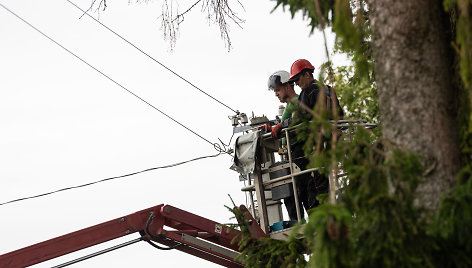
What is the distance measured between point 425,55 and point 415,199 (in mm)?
829

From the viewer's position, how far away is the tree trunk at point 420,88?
4.04m

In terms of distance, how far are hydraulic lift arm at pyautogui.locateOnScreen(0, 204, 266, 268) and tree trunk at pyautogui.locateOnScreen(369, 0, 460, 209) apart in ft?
11.9

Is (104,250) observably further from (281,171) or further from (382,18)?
(382,18)

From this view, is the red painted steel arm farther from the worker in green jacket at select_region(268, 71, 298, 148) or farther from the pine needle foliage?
the pine needle foliage

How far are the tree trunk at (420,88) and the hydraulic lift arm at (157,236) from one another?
363cm

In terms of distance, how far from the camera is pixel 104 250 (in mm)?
7852

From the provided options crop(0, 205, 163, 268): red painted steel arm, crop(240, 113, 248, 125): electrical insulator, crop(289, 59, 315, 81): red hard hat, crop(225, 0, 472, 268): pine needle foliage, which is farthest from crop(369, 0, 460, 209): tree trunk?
crop(240, 113, 248, 125): electrical insulator

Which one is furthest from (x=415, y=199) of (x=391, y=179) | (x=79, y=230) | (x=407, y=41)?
(x=79, y=230)

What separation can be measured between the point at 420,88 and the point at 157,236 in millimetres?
4464

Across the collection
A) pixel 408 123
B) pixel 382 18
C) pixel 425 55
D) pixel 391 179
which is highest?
pixel 382 18

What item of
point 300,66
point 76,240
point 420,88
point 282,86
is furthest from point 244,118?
point 420,88

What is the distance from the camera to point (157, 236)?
7.89m

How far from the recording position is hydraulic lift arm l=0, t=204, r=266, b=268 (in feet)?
24.4

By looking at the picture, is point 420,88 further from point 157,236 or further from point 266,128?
point 157,236
